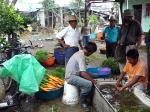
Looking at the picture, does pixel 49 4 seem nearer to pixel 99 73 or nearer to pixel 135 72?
pixel 99 73

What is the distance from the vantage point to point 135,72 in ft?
17.8

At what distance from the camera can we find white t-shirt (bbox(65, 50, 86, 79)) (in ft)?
20.0

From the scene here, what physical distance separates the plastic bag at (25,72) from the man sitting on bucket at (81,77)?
0.69 m

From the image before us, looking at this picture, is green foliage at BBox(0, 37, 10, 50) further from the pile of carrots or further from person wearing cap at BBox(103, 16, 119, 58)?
person wearing cap at BBox(103, 16, 119, 58)

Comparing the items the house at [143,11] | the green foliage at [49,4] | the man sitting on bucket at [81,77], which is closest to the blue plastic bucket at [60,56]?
the man sitting on bucket at [81,77]

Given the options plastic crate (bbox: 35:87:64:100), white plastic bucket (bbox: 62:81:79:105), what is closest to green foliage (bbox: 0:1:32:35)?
plastic crate (bbox: 35:87:64:100)

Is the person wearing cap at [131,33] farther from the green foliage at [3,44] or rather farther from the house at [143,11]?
the house at [143,11]

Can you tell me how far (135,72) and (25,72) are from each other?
229 centimetres

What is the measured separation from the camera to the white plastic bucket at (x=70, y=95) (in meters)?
6.52

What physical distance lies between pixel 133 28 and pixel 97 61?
485 cm

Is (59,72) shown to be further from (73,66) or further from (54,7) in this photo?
(54,7)

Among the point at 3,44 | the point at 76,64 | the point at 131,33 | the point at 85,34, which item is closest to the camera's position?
the point at 76,64

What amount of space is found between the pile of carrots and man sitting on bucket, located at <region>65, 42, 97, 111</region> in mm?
722

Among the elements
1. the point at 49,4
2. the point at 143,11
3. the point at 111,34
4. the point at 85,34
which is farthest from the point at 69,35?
the point at 49,4
